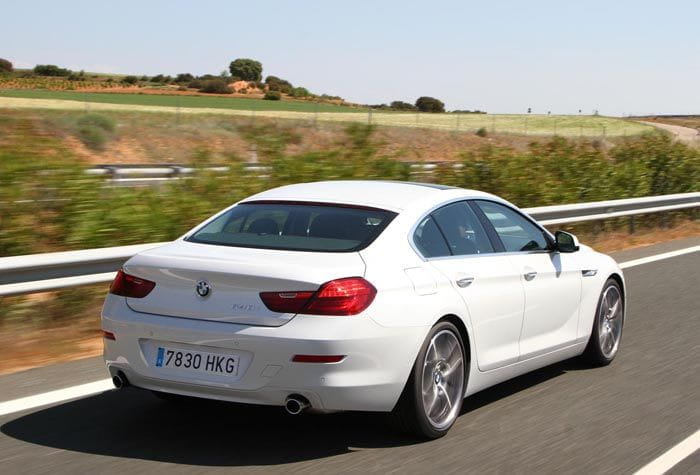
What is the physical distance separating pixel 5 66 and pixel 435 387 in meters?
90.1

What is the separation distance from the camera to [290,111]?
2972 inches

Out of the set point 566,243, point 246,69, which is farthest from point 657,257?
point 246,69

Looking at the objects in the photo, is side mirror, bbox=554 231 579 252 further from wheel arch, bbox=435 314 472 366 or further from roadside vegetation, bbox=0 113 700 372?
roadside vegetation, bbox=0 113 700 372

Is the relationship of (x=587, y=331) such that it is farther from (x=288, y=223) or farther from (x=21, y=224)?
(x=21, y=224)

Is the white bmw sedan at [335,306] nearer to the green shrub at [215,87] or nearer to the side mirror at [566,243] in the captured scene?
the side mirror at [566,243]

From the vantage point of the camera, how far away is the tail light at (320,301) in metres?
5.41

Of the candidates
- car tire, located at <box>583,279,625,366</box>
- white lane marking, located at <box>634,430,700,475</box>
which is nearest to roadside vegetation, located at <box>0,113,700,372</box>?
car tire, located at <box>583,279,625,366</box>

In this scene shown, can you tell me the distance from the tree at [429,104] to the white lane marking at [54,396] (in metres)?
111

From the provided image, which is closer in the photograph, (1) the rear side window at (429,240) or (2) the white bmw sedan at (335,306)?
(2) the white bmw sedan at (335,306)

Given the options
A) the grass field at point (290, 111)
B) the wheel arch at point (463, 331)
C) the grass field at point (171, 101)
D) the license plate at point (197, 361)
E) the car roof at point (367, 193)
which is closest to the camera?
the license plate at point (197, 361)

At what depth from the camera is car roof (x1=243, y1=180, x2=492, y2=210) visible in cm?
642

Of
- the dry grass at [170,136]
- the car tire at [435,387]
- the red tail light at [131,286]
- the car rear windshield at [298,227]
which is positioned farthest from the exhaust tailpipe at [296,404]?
the dry grass at [170,136]

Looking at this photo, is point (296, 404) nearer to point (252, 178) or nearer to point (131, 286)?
point (131, 286)

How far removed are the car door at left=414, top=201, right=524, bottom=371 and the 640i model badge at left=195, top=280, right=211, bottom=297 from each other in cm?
129
